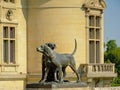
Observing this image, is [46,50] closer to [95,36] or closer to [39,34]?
[39,34]

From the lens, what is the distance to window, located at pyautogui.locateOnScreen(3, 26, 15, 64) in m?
36.9

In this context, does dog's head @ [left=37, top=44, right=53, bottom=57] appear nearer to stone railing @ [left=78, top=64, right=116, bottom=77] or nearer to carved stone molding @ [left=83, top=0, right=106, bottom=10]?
stone railing @ [left=78, top=64, right=116, bottom=77]

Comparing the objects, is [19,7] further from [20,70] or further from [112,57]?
[112,57]

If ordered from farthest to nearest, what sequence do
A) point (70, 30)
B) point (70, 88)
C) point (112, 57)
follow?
1. point (112, 57)
2. point (70, 30)
3. point (70, 88)

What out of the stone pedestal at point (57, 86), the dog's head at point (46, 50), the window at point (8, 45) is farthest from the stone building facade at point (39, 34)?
the dog's head at point (46, 50)

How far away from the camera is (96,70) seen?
38375 millimetres

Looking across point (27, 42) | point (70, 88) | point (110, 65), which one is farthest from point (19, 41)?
point (70, 88)

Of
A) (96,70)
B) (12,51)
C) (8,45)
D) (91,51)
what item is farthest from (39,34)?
(96,70)

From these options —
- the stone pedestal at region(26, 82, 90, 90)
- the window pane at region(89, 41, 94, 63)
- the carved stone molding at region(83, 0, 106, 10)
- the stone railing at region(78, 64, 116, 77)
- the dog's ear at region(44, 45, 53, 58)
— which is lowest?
the stone pedestal at region(26, 82, 90, 90)

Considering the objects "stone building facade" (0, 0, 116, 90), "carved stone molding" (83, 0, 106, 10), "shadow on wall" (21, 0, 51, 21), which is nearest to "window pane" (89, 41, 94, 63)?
"stone building facade" (0, 0, 116, 90)

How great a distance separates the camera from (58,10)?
3772 cm

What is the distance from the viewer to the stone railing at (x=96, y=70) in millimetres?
37812

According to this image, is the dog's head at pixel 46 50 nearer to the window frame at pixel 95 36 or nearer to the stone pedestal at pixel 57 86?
the stone pedestal at pixel 57 86

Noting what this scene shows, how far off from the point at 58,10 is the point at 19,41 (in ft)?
9.21
